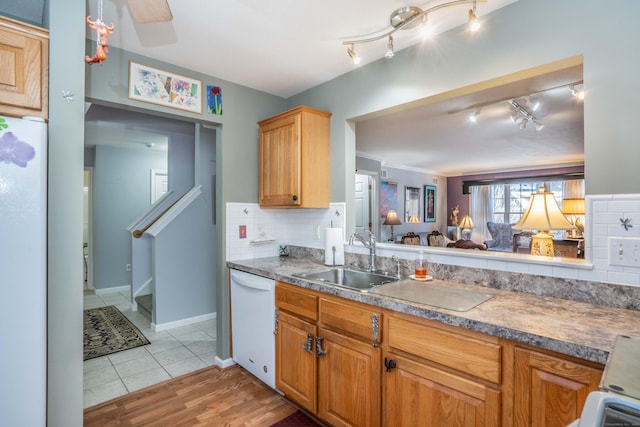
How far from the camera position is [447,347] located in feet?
4.33

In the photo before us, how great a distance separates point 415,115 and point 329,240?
197cm

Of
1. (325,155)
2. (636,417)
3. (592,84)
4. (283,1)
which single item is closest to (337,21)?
(283,1)

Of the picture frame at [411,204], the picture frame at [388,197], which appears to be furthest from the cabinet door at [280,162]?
the picture frame at [411,204]

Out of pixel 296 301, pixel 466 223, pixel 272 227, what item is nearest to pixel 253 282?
pixel 296 301

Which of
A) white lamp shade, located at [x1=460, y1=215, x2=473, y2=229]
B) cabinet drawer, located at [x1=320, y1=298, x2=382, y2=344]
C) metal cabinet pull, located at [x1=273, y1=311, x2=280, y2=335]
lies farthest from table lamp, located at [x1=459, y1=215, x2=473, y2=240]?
cabinet drawer, located at [x1=320, y1=298, x2=382, y2=344]

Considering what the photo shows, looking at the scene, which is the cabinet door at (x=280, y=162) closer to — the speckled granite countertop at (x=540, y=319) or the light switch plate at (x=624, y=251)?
the speckled granite countertop at (x=540, y=319)

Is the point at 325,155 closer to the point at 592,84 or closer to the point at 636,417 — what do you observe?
the point at 592,84

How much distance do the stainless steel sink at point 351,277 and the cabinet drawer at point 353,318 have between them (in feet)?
0.95

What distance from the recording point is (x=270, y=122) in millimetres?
2713

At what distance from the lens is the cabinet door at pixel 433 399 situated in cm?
123

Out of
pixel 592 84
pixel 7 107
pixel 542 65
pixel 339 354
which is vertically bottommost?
pixel 339 354

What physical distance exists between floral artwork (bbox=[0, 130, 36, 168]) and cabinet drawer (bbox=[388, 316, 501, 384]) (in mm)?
1673

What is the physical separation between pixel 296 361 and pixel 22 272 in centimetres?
146

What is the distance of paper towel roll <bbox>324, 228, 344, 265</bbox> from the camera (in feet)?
8.00
